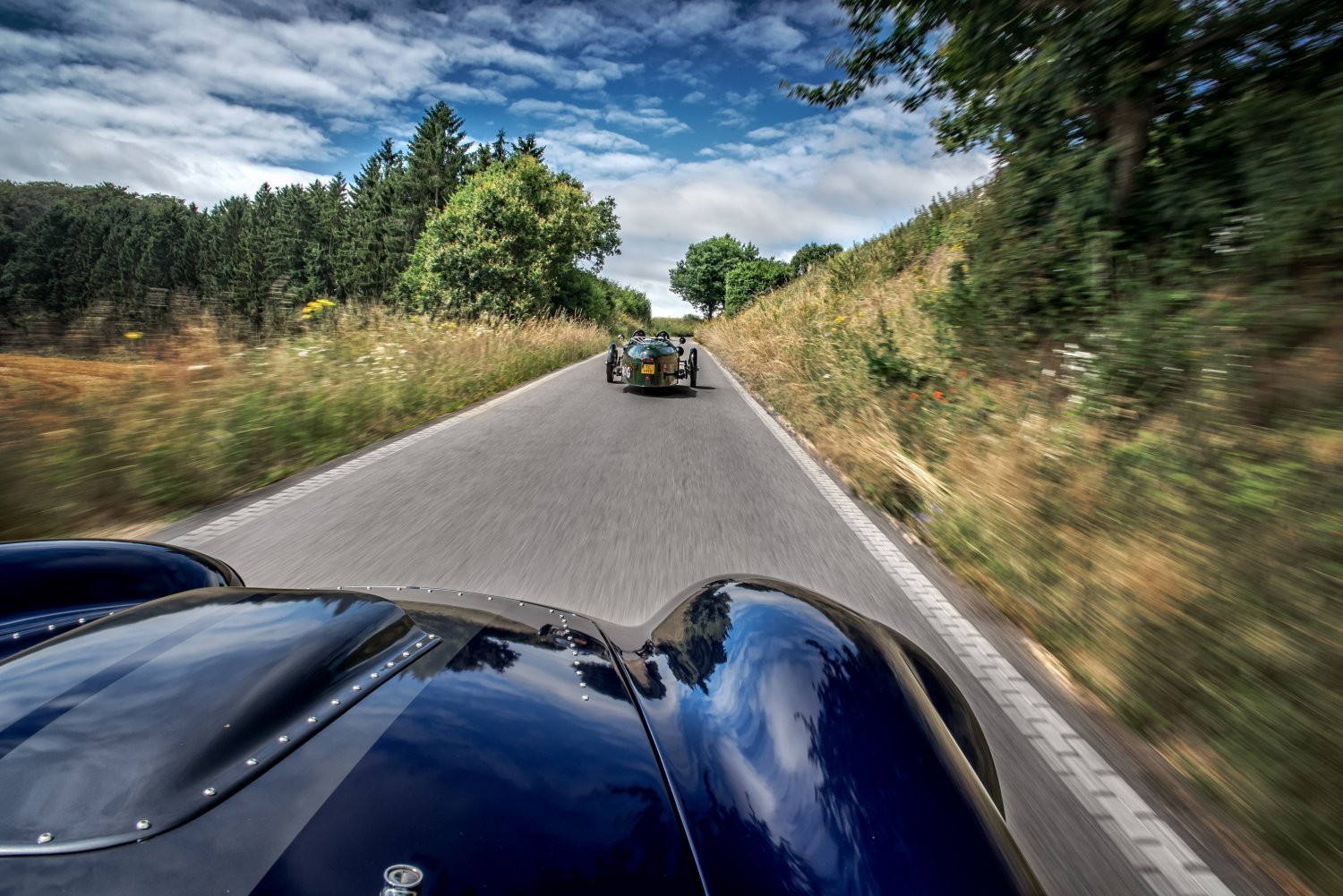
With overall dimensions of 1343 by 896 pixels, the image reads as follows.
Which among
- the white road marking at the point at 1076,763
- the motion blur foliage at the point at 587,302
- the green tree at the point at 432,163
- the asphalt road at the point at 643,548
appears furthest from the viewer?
the green tree at the point at 432,163

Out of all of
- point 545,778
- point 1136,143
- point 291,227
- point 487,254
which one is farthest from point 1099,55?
point 291,227

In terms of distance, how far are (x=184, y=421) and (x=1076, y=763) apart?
6499 mm

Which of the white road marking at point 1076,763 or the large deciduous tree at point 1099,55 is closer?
the white road marking at point 1076,763

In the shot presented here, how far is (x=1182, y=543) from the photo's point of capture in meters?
3.21

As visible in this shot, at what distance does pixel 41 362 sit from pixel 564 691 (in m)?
6.07

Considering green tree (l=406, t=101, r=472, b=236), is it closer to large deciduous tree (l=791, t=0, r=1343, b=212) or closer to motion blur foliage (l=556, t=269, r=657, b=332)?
motion blur foliage (l=556, t=269, r=657, b=332)

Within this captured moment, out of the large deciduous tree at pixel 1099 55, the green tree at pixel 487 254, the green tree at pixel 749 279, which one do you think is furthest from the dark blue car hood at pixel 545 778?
the green tree at pixel 749 279

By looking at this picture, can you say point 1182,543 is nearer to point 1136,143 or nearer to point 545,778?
point 545,778

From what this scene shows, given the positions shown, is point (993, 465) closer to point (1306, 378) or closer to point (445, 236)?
point (1306, 378)

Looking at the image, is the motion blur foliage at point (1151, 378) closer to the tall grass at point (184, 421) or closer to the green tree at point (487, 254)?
the tall grass at point (184, 421)

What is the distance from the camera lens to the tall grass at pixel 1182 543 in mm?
2246

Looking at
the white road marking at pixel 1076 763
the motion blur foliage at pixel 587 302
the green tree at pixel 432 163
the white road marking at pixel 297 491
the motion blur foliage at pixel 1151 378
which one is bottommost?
the motion blur foliage at pixel 587 302

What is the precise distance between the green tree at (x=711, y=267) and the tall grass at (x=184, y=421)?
8680 centimetres

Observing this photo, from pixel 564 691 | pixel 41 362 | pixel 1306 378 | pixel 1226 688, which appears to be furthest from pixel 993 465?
pixel 41 362
